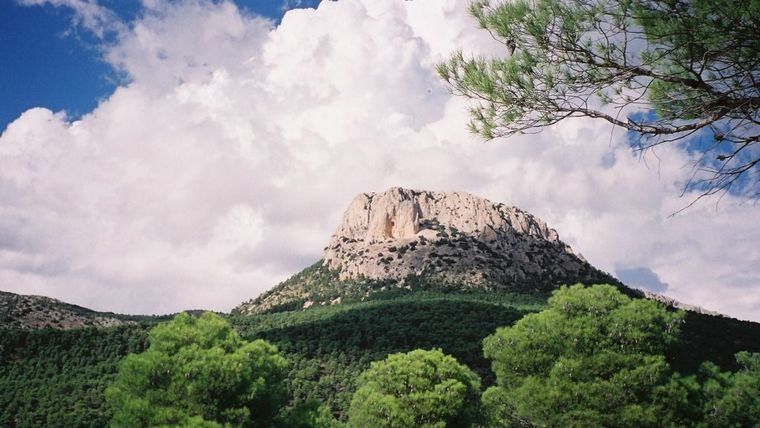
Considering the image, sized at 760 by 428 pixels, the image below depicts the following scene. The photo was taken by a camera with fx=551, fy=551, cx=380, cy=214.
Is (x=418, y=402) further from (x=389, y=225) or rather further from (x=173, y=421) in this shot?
(x=389, y=225)

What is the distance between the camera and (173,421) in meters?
15.1

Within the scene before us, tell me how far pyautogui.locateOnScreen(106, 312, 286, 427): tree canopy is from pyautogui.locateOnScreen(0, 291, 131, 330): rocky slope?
55.4m

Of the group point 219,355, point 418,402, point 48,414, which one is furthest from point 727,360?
point 48,414

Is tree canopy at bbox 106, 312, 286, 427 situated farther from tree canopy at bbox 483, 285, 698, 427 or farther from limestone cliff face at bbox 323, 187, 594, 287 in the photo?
limestone cliff face at bbox 323, 187, 594, 287

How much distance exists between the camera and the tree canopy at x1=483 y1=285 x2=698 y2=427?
1795 cm

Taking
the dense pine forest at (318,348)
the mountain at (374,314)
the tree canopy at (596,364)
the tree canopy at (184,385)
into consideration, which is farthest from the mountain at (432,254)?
the tree canopy at (184,385)

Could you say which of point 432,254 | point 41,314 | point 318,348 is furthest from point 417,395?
point 432,254

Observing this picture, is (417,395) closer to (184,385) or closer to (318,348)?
(184,385)

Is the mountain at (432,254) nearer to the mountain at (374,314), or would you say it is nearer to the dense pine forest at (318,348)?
the mountain at (374,314)

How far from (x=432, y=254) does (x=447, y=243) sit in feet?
15.5

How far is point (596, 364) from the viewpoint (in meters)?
18.5

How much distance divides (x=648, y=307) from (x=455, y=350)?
1274 inches

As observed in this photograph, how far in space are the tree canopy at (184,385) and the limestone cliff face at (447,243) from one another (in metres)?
72.1

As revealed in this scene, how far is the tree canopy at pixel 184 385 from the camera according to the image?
15.1 m
